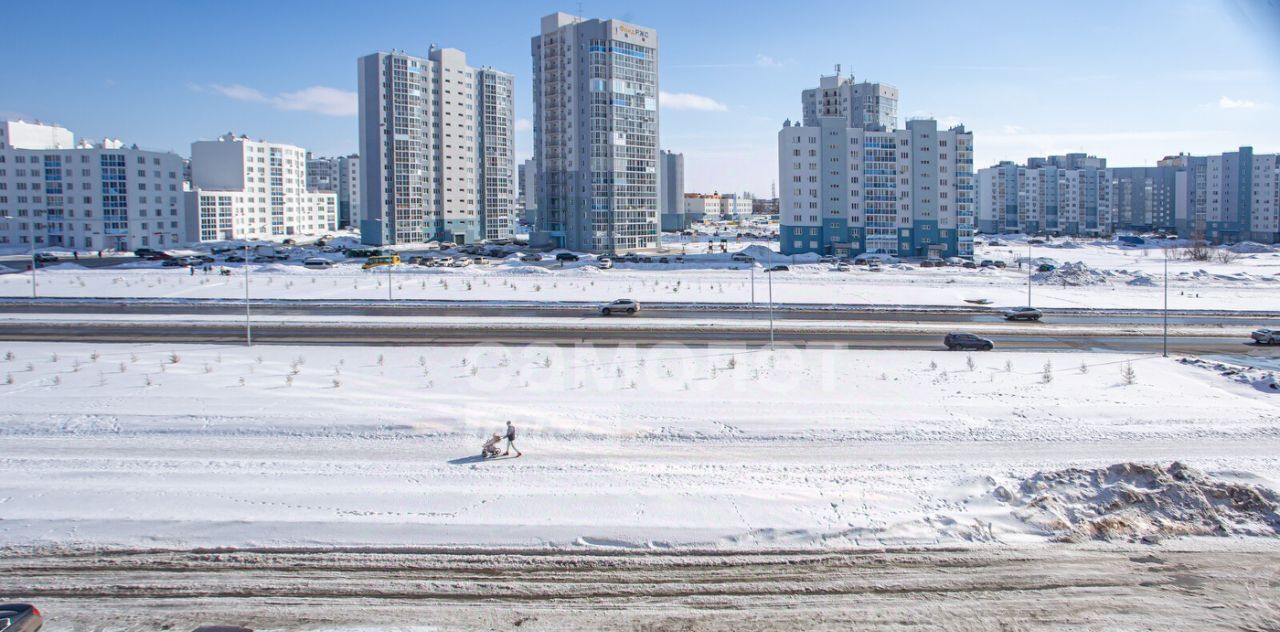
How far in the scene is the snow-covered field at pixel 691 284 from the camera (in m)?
52.0

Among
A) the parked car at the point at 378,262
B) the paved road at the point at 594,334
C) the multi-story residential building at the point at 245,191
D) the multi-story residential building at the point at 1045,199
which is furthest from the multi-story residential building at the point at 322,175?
the paved road at the point at 594,334

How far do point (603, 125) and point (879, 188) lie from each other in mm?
29866

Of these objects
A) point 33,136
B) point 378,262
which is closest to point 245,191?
point 33,136

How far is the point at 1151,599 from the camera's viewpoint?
492 inches

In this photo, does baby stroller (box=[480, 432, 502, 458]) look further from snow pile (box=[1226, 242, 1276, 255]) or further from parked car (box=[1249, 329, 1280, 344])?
snow pile (box=[1226, 242, 1276, 255])

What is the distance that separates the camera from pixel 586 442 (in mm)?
20484

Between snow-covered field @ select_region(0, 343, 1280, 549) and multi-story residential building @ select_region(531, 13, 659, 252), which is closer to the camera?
snow-covered field @ select_region(0, 343, 1280, 549)

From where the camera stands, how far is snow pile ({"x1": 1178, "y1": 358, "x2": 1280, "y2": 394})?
85.3 ft

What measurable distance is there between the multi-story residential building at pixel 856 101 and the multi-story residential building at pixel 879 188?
23.9m

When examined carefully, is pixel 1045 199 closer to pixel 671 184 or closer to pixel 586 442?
pixel 671 184

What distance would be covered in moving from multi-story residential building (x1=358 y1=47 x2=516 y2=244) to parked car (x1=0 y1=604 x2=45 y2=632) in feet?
336

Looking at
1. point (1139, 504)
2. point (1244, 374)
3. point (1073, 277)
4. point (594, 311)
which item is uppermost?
point (1073, 277)

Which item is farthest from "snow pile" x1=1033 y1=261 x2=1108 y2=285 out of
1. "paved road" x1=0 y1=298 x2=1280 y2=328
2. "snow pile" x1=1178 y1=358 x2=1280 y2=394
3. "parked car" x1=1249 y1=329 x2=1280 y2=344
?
"snow pile" x1=1178 y1=358 x2=1280 y2=394

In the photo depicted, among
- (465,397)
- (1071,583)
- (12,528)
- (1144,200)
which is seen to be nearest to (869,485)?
(1071,583)
